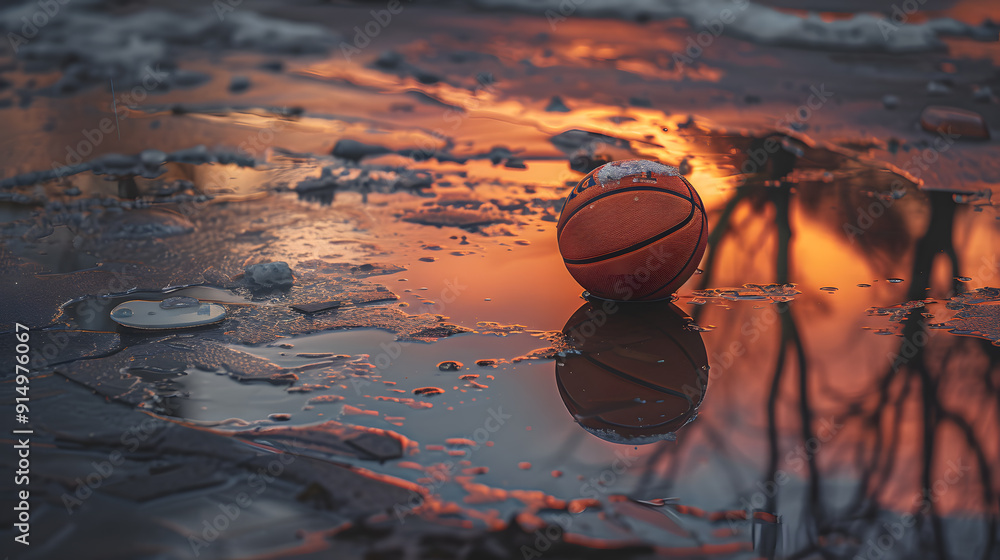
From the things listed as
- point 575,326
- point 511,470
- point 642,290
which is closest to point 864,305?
point 642,290

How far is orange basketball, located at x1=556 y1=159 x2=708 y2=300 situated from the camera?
4.12 m

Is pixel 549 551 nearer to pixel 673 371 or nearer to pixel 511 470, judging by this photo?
pixel 511 470

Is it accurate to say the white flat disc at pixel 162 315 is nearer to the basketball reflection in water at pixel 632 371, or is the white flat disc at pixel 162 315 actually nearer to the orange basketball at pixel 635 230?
the basketball reflection in water at pixel 632 371

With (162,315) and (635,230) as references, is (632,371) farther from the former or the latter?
(162,315)

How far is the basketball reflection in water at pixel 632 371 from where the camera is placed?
314cm

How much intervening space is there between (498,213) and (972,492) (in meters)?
4.04

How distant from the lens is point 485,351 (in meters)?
3.72

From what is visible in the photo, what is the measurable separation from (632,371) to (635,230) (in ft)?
3.00

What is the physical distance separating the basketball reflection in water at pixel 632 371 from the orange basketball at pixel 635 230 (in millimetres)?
184

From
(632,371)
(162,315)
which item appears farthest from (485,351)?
(162,315)

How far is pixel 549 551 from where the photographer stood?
2377 millimetres

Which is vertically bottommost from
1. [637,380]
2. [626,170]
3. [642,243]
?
[637,380]

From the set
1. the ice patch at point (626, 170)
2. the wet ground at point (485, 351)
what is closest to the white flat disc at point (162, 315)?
the wet ground at point (485, 351)

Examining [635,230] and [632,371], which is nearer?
[632,371]
